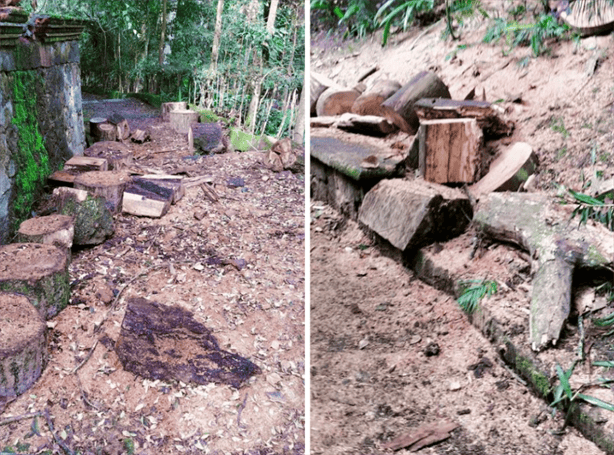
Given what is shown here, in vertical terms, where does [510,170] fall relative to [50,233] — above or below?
above

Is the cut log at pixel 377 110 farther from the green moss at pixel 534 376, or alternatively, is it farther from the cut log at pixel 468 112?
the green moss at pixel 534 376

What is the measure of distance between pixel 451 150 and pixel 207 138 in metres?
1.20

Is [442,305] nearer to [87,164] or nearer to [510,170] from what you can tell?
[510,170]

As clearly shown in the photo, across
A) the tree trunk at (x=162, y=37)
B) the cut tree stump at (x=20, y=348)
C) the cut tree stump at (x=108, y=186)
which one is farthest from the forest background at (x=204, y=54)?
the cut tree stump at (x=20, y=348)

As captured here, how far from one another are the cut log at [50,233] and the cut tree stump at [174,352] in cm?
45


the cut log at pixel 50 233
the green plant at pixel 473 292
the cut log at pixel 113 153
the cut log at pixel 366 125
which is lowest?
the cut log at pixel 50 233

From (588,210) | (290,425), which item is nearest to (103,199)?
(290,425)

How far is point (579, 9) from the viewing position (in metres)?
0.95

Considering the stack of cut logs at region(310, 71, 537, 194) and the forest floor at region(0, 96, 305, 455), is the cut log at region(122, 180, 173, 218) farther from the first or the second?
the stack of cut logs at region(310, 71, 537, 194)

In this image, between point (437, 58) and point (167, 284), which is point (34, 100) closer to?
point (167, 284)

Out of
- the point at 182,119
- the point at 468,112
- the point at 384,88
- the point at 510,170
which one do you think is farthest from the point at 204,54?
the point at 510,170

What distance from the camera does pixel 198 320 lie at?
1.21m

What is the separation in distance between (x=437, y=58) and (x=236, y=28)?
74cm

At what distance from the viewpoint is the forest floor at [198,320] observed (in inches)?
39.3
